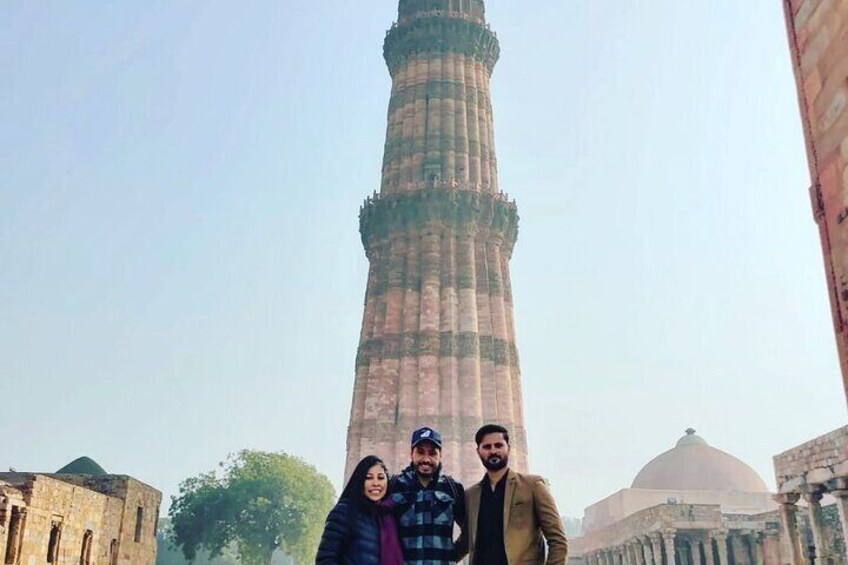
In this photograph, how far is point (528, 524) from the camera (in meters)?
4.21

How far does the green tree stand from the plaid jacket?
3797 cm

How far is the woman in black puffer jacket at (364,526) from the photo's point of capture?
4109 millimetres

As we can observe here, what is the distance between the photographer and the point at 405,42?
32312 mm

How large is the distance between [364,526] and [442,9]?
100 feet

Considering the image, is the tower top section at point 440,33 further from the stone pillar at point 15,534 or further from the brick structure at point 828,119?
the brick structure at point 828,119

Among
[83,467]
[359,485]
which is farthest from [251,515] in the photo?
[359,485]

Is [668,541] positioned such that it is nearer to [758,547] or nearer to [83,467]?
[758,547]

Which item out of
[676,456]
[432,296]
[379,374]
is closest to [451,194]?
[432,296]

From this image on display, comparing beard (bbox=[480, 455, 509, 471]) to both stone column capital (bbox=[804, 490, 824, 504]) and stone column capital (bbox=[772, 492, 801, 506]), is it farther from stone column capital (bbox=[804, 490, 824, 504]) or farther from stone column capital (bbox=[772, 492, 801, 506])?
stone column capital (bbox=[772, 492, 801, 506])

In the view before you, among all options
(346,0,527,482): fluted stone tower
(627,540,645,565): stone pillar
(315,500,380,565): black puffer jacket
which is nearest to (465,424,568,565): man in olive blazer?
(315,500,380,565): black puffer jacket

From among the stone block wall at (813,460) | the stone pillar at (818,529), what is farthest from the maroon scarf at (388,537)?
the stone pillar at (818,529)

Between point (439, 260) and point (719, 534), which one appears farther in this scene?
point (439, 260)

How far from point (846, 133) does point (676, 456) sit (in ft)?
131

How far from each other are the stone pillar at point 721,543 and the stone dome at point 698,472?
48.1 ft
